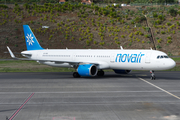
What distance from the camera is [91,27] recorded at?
9125cm

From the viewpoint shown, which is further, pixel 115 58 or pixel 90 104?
pixel 115 58

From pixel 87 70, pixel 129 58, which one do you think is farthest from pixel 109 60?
pixel 87 70

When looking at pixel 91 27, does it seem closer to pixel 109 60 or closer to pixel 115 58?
pixel 109 60

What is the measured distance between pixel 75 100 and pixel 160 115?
22.3 ft

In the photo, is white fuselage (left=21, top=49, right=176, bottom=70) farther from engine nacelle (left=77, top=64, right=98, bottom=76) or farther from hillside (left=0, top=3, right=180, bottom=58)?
hillside (left=0, top=3, right=180, bottom=58)

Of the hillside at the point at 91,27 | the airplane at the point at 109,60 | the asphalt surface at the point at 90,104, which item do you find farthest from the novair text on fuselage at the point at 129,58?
the hillside at the point at 91,27

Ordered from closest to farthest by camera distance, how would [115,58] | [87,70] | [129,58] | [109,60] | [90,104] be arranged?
1. [90,104]
2. [129,58]
3. [87,70]
4. [115,58]
5. [109,60]

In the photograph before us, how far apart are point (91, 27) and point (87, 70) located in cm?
6082

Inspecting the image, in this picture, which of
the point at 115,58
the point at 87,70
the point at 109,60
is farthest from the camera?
the point at 109,60

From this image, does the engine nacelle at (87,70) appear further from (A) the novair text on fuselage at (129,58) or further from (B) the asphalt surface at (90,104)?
(B) the asphalt surface at (90,104)

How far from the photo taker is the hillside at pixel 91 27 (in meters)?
82.3

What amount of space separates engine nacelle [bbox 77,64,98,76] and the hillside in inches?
1863

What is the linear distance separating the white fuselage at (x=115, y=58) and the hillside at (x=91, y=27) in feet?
134

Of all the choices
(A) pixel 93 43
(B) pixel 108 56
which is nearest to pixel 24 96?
(B) pixel 108 56
